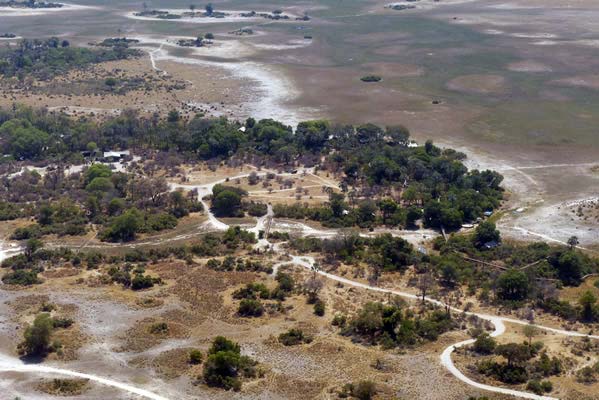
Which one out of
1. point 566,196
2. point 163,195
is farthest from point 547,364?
point 163,195

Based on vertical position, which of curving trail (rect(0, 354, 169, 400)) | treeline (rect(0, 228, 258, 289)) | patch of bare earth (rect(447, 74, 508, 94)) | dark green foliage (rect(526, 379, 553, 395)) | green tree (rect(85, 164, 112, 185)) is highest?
patch of bare earth (rect(447, 74, 508, 94))

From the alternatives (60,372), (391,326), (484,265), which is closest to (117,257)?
(60,372)

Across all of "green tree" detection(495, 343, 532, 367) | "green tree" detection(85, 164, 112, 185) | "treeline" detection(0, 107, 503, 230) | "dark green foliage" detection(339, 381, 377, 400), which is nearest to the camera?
"dark green foliage" detection(339, 381, 377, 400)

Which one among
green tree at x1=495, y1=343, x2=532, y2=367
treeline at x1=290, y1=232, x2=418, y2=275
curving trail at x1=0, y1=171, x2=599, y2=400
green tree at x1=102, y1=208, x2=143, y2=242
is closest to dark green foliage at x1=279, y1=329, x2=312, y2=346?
curving trail at x1=0, y1=171, x2=599, y2=400

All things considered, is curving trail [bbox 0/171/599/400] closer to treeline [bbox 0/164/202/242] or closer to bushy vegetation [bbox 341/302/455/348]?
bushy vegetation [bbox 341/302/455/348]

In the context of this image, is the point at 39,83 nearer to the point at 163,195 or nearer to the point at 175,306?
the point at 163,195

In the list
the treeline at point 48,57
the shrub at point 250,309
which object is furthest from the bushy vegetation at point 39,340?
the treeline at point 48,57
